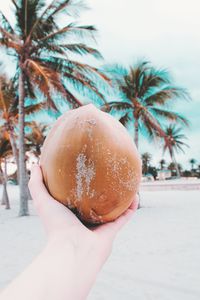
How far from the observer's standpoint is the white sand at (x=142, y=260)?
3.60 m

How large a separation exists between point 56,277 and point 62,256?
0.06m

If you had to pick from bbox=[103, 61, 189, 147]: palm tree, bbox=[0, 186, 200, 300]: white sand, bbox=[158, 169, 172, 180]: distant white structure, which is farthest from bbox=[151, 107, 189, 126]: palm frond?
bbox=[158, 169, 172, 180]: distant white structure

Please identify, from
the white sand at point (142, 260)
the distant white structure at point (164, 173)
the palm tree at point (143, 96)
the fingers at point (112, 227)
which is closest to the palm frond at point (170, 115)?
the palm tree at point (143, 96)

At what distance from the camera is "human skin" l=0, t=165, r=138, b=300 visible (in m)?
0.70

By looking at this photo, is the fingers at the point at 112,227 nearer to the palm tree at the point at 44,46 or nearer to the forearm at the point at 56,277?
the forearm at the point at 56,277

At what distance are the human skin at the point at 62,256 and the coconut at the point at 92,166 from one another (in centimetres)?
4

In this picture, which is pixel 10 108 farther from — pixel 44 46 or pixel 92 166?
pixel 92 166

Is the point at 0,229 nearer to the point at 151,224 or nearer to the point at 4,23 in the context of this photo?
the point at 151,224

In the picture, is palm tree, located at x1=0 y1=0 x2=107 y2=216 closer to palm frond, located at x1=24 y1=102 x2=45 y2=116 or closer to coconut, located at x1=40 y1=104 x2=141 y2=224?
palm frond, located at x1=24 y1=102 x2=45 y2=116

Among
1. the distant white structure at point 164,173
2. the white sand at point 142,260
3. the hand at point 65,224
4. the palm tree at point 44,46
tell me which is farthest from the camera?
the distant white structure at point 164,173

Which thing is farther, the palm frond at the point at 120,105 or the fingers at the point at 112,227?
the palm frond at the point at 120,105

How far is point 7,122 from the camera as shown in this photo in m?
13.4

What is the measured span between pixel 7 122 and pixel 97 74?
4932 mm

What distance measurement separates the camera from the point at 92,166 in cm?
77
